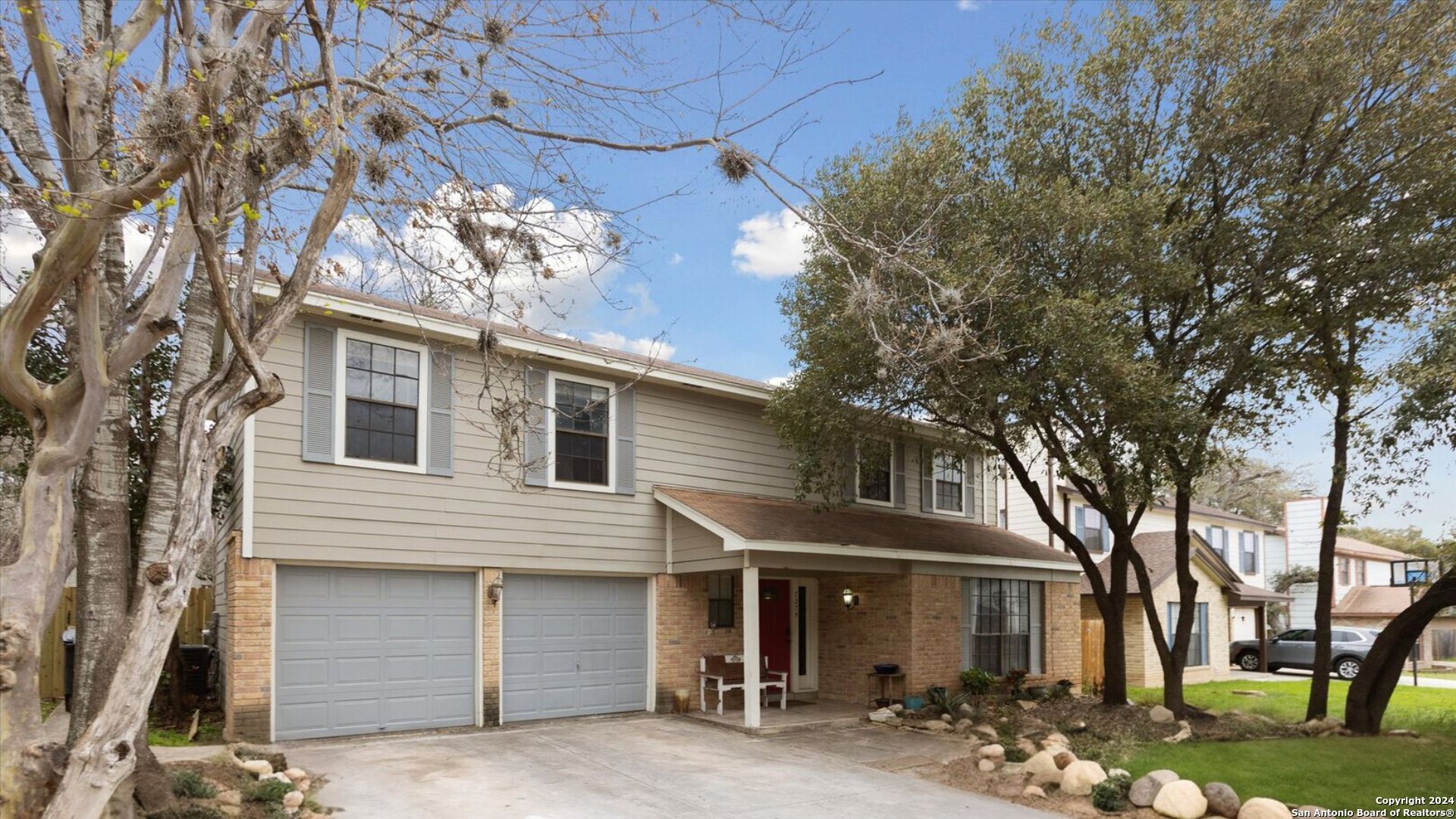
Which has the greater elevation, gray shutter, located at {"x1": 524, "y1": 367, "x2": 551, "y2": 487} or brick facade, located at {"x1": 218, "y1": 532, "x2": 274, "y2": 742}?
gray shutter, located at {"x1": 524, "y1": 367, "x2": 551, "y2": 487}

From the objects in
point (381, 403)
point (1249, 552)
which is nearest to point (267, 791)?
point (381, 403)

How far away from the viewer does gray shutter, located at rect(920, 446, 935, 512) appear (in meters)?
16.7

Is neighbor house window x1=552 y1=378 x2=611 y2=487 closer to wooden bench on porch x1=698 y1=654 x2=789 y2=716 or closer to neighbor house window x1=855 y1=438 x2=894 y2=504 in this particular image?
wooden bench on porch x1=698 y1=654 x2=789 y2=716

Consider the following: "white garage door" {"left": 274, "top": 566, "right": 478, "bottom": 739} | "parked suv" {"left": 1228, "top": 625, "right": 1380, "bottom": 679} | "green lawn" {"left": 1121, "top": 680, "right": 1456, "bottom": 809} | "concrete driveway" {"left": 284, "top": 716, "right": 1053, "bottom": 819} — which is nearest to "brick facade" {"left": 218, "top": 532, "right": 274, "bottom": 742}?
"white garage door" {"left": 274, "top": 566, "right": 478, "bottom": 739}

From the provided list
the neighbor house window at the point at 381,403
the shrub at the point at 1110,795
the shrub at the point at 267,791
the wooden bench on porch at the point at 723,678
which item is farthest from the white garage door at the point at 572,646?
the shrub at the point at 1110,795

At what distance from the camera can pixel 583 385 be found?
13086 mm

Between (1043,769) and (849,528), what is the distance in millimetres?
5455

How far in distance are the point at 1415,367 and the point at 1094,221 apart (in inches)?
142

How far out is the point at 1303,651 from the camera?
1008 inches

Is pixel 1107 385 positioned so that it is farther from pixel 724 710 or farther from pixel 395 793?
pixel 395 793

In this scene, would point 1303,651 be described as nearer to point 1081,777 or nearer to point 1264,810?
point 1081,777

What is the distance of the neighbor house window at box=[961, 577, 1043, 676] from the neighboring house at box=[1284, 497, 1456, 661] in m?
21.3

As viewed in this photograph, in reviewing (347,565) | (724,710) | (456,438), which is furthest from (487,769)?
(724,710)

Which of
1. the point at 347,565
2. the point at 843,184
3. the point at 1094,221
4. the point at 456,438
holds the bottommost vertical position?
the point at 347,565
